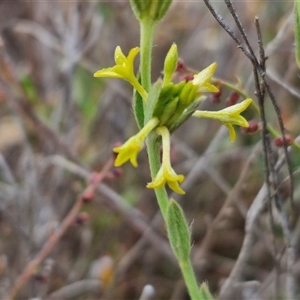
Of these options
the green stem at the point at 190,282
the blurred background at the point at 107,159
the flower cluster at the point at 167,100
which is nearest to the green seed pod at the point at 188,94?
the flower cluster at the point at 167,100

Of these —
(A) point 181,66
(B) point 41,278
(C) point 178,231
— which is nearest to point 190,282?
(C) point 178,231

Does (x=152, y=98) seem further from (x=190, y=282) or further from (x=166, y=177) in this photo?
(x=190, y=282)

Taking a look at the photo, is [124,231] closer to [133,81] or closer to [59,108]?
[59,108]

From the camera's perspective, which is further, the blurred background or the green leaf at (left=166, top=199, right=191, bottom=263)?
the blurred background

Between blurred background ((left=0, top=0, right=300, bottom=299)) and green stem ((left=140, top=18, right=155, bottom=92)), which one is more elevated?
green stem ((left=140, top=18, right=155, bottom=92))

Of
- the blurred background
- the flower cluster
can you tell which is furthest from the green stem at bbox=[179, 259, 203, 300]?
the blurred background

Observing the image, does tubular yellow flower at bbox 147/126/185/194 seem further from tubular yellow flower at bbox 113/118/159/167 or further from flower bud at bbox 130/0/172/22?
flower bud at bbox 130/0/172/22
